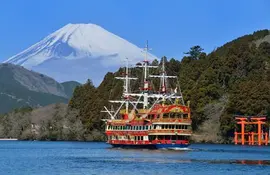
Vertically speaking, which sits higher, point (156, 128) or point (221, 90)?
point (221, 90)

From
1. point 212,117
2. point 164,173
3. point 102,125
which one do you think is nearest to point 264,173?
point 164,173

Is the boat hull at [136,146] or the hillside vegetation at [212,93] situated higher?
the hillside vegetation at [212,93]

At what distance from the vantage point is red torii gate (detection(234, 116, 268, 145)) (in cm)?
13362

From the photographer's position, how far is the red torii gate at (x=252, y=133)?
438 ft

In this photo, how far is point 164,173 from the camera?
68.8 meters

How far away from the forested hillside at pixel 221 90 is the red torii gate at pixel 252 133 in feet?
10.2

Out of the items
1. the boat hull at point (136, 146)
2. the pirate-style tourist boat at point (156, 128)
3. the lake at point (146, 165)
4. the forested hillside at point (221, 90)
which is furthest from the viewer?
the forested hillside at point (221, 90)

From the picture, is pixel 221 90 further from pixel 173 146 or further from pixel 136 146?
pixel 173 146

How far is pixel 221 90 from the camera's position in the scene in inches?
6127

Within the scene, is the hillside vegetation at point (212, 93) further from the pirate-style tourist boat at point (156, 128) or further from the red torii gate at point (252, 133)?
the pirate-style tourist boat at point (156, 128)

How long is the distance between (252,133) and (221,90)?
19635mm

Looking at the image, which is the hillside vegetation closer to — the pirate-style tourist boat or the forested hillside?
the forested hillside

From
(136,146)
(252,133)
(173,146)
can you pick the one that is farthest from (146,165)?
(252,133)

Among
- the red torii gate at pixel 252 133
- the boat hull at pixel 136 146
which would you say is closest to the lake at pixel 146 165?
the boat hull at pixel 136 146
